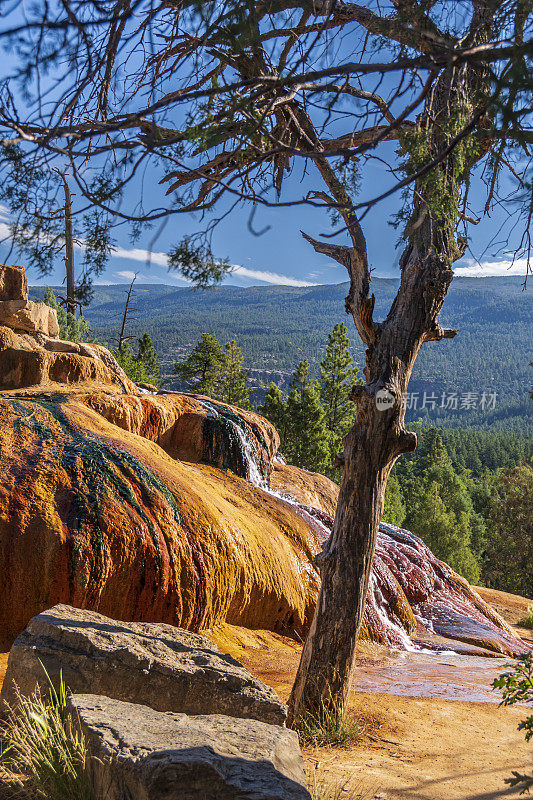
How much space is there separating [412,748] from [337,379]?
31.8 m

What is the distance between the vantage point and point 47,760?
8.66 ft

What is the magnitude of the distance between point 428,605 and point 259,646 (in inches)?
172

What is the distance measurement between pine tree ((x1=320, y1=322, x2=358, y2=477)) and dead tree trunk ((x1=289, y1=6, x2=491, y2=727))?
29815 millimetres

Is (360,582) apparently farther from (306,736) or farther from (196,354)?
(196,354)

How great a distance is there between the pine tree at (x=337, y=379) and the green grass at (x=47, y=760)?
3294cm

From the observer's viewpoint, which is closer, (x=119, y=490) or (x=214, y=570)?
(x=119, y=490)

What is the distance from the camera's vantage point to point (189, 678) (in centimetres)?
354

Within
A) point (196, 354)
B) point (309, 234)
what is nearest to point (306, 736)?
point (309, 234)

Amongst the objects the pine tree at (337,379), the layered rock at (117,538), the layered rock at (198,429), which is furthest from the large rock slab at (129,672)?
the pine tree at (337,379)

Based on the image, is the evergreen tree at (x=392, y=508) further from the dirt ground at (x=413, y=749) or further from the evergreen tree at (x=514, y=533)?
the dirt ground at (x=413, y=749)

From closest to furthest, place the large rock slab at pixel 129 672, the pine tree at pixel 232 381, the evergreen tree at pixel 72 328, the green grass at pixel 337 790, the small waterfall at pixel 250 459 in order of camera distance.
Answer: the green grass at pixel 337 790, the large rock slab at pixel 129 672, the small waterfall at pixel 250 459, the evergreen tree at pixel 72 328, the pine tree at pixel 232 381

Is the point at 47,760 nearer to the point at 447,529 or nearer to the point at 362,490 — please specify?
the point at 362,490

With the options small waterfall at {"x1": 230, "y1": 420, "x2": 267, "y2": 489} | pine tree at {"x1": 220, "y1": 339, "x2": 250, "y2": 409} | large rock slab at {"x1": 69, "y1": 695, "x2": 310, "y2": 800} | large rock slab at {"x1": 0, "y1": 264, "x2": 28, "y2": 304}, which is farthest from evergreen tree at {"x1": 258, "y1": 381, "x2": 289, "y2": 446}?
large rock slab at {"x1": 69, "y1": 695, "x2": 310, "y2": 800}

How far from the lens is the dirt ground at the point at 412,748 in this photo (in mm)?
3781
